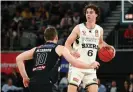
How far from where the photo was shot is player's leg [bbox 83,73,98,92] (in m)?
11.0

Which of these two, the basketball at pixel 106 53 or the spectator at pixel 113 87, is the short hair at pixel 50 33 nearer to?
the basketball at pixel 106 53

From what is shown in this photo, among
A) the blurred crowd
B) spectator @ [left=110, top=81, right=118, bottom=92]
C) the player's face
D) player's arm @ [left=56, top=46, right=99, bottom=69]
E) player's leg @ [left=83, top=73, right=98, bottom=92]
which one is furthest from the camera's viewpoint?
the blurred crowd

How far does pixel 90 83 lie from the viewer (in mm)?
11031

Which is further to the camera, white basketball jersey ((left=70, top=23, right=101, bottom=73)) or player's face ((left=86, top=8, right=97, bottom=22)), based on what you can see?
white basketball jersey ((left=70, top=23, right=101, bottom=73))

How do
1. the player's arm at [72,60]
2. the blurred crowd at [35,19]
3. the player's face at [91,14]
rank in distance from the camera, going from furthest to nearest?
the blurred crowd at [35,19]
the player's face at [91,14]
the player's arm at [72,60]

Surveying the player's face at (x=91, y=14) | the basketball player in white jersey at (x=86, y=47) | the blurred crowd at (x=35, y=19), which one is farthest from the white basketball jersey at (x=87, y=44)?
the blurred crowd at (x=35, y=19)

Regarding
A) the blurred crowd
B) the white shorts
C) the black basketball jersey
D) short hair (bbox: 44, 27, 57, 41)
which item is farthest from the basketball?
the blurred crowd

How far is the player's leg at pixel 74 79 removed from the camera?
1098 cm

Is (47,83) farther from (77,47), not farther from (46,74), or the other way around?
(77,47)

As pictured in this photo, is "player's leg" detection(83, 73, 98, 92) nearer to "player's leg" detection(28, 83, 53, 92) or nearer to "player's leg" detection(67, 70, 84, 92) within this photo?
"player's leg" detection(67, 70, 84, 92)

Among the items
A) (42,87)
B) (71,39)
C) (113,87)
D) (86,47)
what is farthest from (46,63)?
(113,87)

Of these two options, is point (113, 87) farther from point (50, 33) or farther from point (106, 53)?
point (50, 33)

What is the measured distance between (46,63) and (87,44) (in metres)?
2.21

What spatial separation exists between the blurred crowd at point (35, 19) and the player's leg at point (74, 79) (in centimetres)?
1057
